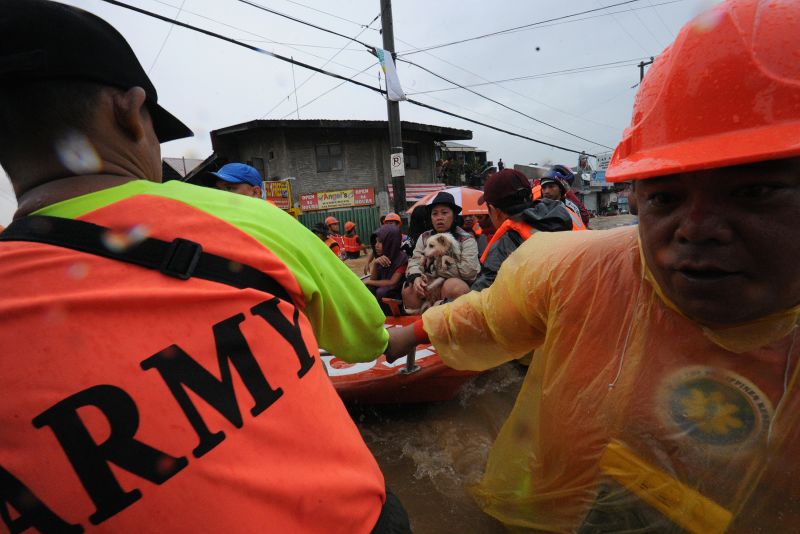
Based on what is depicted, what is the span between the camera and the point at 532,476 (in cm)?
166

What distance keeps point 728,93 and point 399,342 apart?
1.41 metres

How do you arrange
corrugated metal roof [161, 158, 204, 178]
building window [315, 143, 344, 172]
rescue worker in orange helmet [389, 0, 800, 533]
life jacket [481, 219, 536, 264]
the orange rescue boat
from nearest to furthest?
rescue worker in orange helmet [389, 0, 800, 533]
the orange rescue boat
life jacket [481, 219, 536, 264]
building window [315, 143, 344, 172]
corrugated metal roof [161, 158, 204, 178]

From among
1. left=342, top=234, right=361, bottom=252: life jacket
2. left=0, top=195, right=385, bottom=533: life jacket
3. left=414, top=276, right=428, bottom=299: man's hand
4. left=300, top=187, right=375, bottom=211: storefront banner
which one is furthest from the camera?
left=300, top=187, right=375, bottom=211: storefront banner

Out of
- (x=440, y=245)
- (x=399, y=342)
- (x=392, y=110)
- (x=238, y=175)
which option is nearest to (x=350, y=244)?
(x=392, y=110)

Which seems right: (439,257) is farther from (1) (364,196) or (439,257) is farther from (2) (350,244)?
(1) (364,196)

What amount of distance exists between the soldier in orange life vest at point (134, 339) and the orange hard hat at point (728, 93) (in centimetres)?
92

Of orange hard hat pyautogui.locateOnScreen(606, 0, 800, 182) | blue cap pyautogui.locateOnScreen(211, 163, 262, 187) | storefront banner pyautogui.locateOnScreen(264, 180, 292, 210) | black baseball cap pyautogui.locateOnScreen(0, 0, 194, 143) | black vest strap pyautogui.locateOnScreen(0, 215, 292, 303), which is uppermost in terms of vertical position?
storefront banner pyautogui.locateOnScreen(264, 180, 292, 210)

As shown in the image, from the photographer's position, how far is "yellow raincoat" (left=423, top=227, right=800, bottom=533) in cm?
111

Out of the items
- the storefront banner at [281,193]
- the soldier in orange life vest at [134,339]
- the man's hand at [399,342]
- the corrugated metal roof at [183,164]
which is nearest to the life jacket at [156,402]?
the soldier in orange life vest at [134,339]

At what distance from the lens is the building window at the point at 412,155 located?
66.5 ft

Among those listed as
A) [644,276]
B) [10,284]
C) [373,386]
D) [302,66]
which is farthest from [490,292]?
[302,66]

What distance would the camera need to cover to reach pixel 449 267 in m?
4.60

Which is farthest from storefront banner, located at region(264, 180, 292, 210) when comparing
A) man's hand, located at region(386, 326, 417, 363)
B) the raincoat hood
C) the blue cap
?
man's hand, located at region(386, 326, 417, 363)

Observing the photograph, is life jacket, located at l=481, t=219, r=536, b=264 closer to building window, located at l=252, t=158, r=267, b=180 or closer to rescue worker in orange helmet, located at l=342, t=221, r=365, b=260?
rescue worker in orange helmet, located at l=342, t=221, r=365, b=260
